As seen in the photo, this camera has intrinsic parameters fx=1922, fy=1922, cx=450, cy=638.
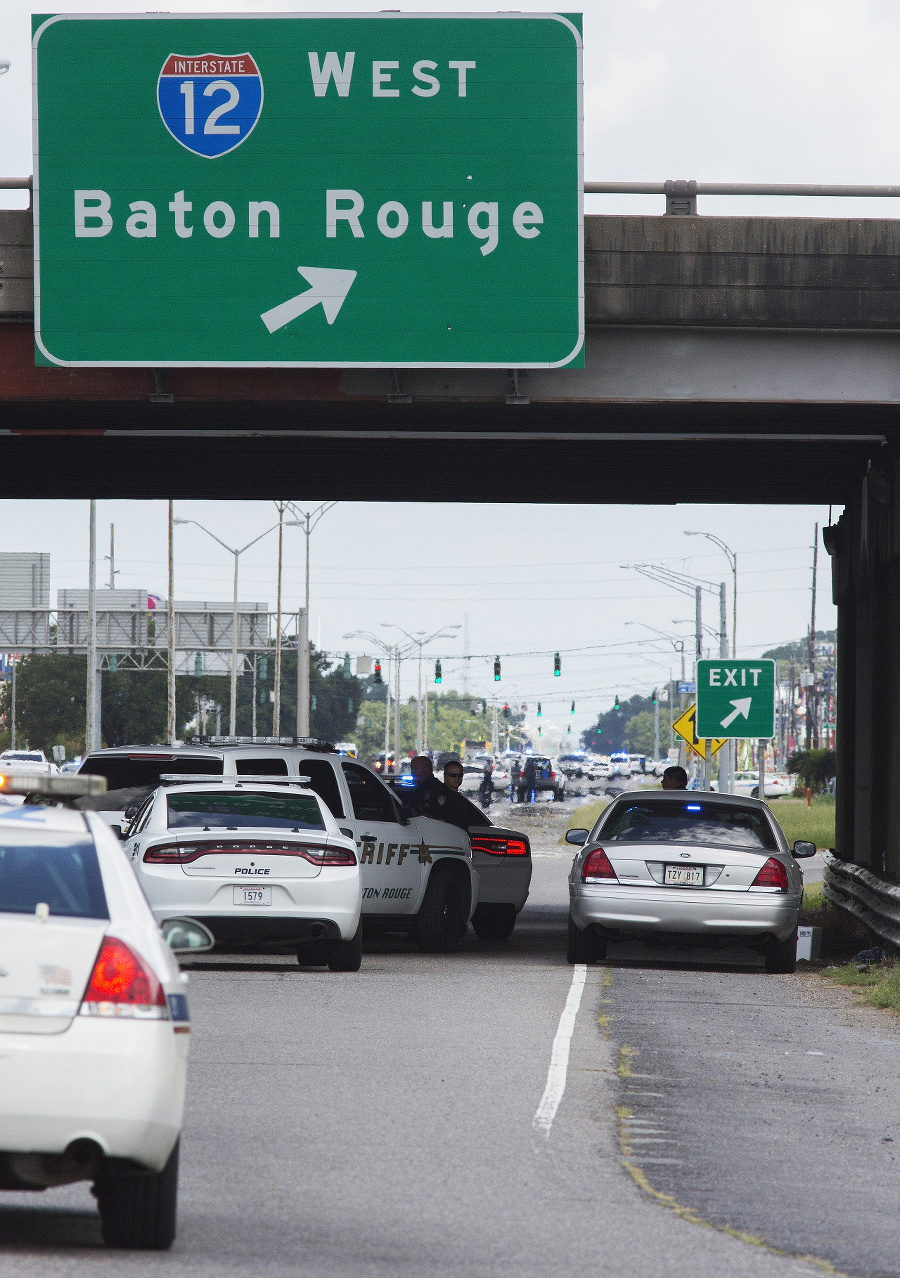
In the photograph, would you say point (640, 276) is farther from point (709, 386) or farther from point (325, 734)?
point (325, 734)

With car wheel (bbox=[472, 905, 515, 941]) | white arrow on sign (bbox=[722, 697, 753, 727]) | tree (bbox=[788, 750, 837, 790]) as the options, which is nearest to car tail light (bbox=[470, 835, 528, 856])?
car wheel (bbox=[472, 905, 515, 941])

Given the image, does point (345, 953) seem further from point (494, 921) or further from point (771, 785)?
point (771, 785)

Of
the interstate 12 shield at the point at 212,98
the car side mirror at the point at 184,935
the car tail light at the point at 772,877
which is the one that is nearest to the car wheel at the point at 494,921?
the car tail light at the point at 772,877

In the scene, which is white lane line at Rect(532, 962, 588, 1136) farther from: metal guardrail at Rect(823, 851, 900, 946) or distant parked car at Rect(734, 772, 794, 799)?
distant parked car at Rect(734, 772, 794, 799)

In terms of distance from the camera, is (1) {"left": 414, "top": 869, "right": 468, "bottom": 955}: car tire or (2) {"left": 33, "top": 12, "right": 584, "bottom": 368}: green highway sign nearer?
(2) {"left": 33, "top": 12, "right": 584, "bottom": 368}: green highway sign

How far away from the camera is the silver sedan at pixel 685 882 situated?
1664 centimetres

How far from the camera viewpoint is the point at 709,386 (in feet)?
55.4

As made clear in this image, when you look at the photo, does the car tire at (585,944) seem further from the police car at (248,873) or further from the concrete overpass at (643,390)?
the concrete overpass at (643,390)

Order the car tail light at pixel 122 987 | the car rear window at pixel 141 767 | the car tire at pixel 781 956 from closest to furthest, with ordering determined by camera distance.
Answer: the car tail light at pixel 122 987, the car tire at pixel 781 956, the car rear window at pixel 141 767

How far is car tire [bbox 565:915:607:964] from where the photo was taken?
17.3 meters

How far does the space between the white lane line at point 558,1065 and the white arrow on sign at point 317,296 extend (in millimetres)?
6041

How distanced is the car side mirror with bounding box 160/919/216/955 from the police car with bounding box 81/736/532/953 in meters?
10.5

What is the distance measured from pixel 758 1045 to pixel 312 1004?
10.8 feet

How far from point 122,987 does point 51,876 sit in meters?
0.54
